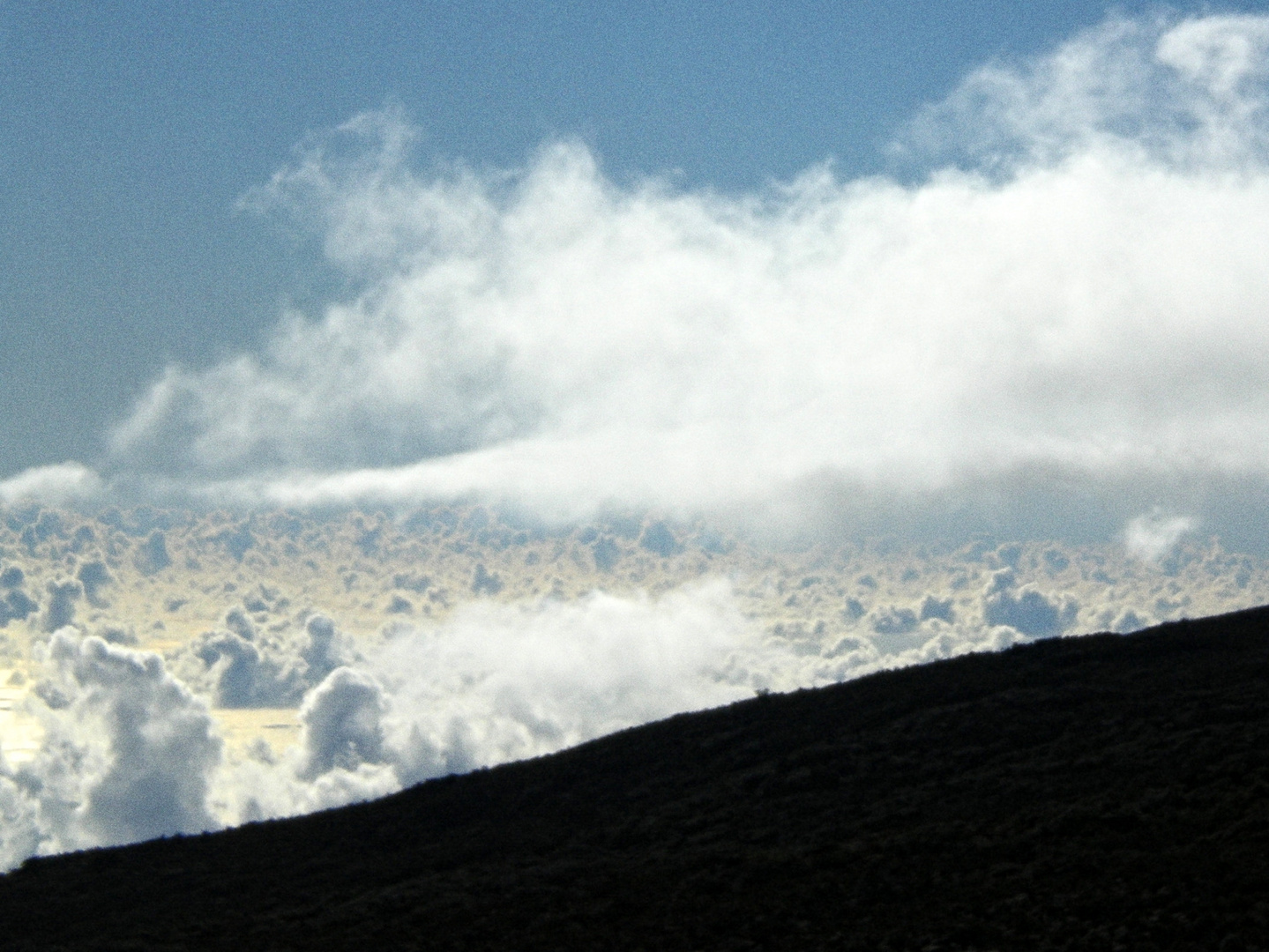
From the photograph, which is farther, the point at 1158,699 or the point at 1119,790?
the point at 1158,699

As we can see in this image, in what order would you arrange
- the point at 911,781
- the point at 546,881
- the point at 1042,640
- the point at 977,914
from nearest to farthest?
the point at 977,914, the point at 546,881, the point at 911,781, the point at 1042,640

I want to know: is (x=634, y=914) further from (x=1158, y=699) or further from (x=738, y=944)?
(x=1158, y=699)

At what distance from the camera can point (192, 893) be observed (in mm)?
39812

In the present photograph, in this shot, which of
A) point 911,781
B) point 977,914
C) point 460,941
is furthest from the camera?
point 911,781

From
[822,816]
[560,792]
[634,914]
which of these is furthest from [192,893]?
[822,816]

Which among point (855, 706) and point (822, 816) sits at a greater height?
point (855, 706)

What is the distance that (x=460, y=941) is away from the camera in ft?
98.2

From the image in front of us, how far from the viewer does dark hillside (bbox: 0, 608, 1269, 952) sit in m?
25.5

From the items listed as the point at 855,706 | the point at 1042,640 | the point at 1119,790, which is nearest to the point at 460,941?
the point at 1119,790

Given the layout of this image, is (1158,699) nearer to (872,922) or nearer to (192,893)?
(872,922)

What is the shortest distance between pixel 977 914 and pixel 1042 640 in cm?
2792

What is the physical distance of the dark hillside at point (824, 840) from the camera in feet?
83.8

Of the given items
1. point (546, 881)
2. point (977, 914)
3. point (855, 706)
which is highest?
point (855, 706)

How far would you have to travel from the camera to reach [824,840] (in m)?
33.4
